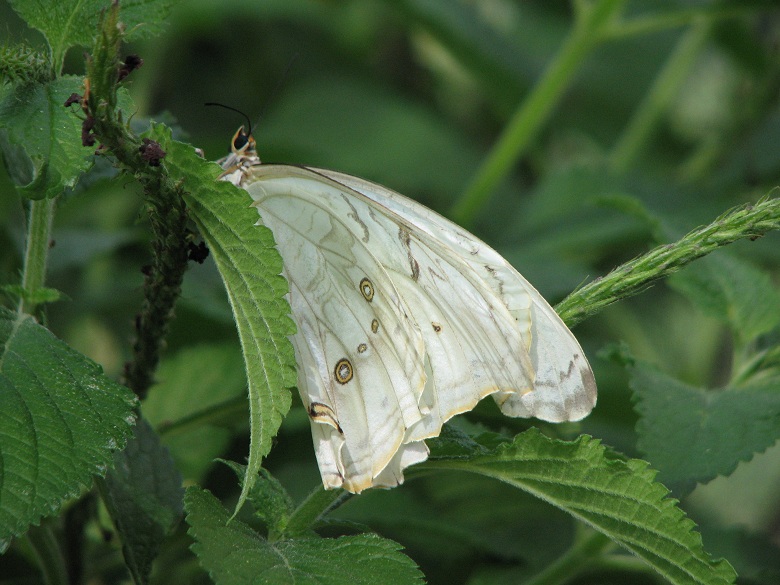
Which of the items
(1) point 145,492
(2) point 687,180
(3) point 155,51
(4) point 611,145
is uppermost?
(4) point 611,145

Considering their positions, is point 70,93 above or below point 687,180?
below

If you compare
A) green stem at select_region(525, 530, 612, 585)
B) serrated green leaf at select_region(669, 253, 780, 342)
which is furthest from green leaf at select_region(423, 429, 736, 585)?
serrated green leaf at select_region(669, 253, 780, 342)

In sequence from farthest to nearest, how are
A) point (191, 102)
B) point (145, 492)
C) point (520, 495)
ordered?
point (191, 102)
point (520, 495)
point (145, 492)

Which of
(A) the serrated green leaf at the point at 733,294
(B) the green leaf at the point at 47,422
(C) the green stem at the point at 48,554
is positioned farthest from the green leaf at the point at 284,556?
(A) the serrated green leaf at the point at 733,294

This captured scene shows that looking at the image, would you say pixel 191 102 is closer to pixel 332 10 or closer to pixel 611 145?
pixel 332 10

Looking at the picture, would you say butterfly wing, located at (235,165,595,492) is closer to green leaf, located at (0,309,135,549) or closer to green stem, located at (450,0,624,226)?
green leaf, located at (0,309,135,549)

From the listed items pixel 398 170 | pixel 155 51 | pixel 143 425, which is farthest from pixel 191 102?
pixel 143 425

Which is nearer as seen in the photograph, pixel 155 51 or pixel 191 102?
pixel 155 51
